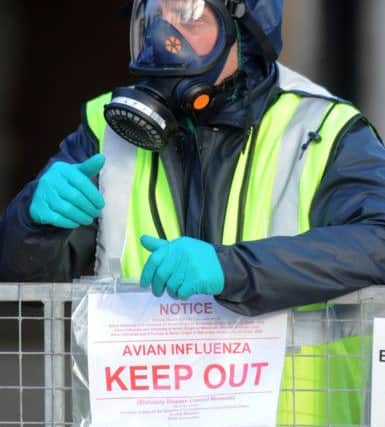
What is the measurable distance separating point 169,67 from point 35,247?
559 millimetres

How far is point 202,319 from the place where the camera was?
2512 millimetres

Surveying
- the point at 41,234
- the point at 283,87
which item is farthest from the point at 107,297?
the point at 283,87

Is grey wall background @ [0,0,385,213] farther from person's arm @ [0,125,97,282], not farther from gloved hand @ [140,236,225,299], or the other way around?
gloved hand @ [140,236,225,299]

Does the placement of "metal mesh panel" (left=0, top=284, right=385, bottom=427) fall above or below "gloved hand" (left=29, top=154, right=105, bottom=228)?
below

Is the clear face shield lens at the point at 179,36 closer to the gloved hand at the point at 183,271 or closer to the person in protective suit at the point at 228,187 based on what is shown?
the person in protective suit at the point at 228,187

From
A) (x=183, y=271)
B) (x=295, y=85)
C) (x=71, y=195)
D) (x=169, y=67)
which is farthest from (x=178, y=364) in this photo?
(x=295, y=85)

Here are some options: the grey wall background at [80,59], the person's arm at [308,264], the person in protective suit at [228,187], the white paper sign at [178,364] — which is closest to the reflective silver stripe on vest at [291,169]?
the person in protective suit at [228,187]

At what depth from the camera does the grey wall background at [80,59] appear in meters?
5.51

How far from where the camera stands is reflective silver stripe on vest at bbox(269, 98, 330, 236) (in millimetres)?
2848

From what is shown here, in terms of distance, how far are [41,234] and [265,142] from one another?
1.96ft

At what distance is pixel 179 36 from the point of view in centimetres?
304

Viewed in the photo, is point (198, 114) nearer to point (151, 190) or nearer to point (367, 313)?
point (151, 190)

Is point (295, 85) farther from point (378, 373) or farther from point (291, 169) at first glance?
point (378, 373)

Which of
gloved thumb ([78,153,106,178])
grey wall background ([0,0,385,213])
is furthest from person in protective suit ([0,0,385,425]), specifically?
grey wall background ([0,0,385,213])
